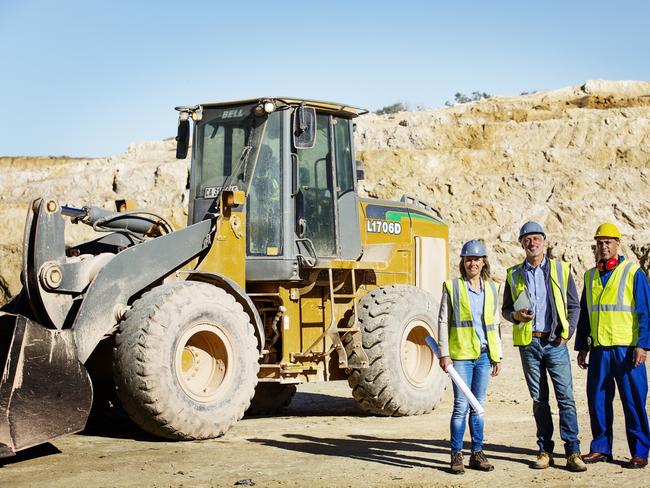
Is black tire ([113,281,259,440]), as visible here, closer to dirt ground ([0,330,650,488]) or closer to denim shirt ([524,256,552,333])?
dirt ground ([0,330,650,488])

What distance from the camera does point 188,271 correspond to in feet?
32.8

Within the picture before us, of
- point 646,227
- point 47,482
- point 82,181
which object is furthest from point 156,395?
point 82,181

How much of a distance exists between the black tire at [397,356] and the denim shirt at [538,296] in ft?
10.3

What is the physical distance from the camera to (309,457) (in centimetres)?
862

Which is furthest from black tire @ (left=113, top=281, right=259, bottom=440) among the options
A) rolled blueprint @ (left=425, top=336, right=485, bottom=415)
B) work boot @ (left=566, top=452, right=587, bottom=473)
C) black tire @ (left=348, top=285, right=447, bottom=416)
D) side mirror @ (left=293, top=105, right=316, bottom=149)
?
work boot @ (left=566, top=452, right=587, bottom=473)

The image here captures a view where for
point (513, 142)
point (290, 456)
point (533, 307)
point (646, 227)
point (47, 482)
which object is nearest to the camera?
point (47, 482)

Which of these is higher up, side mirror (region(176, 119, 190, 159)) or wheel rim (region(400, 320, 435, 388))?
side mirror (region(176, 119, 190, 159))

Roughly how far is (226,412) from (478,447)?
2.67 meters

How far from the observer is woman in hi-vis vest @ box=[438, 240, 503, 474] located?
25.4ft

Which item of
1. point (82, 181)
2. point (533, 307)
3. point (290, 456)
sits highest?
point (82, 181)

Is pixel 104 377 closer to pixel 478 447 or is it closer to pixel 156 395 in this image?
pixel 156 395

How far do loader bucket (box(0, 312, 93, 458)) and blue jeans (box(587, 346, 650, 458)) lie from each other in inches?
163

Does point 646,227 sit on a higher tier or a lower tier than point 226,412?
higher

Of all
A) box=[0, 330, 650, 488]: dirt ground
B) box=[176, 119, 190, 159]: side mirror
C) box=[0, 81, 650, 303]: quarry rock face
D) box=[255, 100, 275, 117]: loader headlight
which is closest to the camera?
box=[0, 330, 650, 488]: dirt ground
